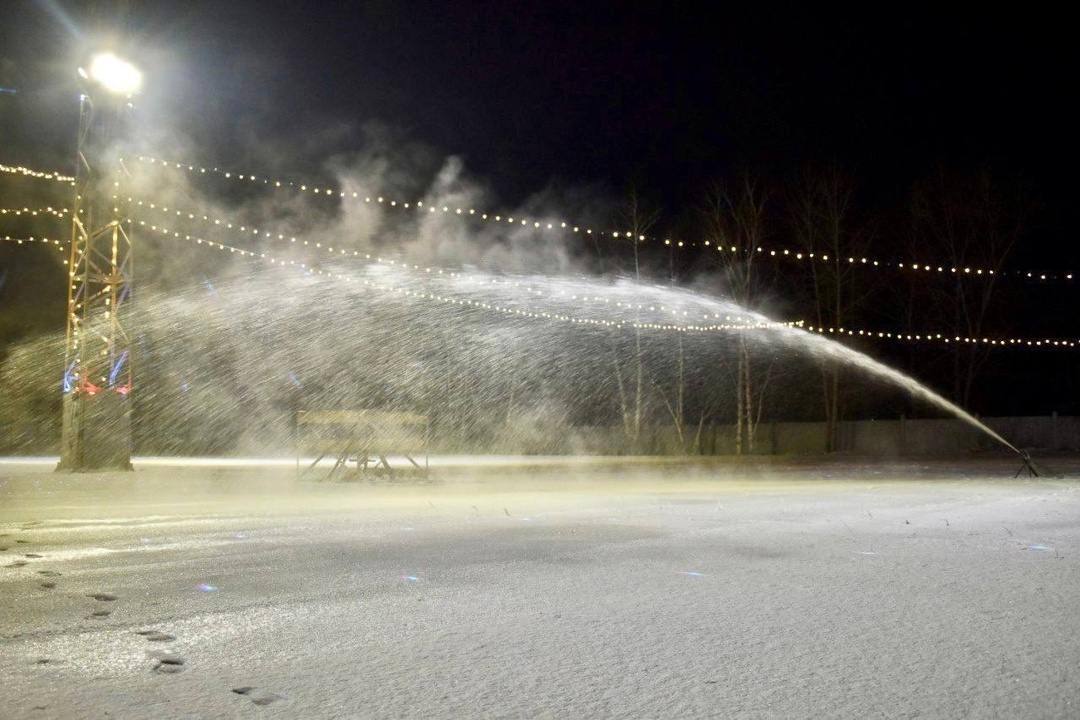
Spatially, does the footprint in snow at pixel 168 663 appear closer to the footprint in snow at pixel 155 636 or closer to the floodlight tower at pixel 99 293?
the footprint in snow at pixel 155 636

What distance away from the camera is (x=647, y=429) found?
148 ft

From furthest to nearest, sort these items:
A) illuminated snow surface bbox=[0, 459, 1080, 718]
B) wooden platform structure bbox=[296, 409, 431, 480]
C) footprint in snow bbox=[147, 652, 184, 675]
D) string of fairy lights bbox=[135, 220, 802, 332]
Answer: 1. string of fairy lights bbox=[135, 220, 802, 332]
2. wooden platform structure bbox=[296, 409, 431, 480]
3. footprint in snow bbox=[147, 652, 184, 675]
4. illuminated snow surface bbox=[0, 459, 1080, 718]

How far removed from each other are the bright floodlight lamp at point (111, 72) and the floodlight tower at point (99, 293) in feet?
0.08

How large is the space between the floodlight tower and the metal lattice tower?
2cm

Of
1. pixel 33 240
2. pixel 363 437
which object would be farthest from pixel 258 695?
pixel 33 240

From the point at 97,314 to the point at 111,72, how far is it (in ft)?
19.7

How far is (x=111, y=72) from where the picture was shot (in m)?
22.9

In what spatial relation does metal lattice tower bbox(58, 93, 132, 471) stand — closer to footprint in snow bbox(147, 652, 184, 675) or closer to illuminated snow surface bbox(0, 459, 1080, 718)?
illuminated snow surface bbox(0, 459, 1080, 718)

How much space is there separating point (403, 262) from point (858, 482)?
54.7 ft

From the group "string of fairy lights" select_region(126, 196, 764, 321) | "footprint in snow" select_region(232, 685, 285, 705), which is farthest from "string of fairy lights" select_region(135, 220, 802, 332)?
"footprint in snow" select_region(232, 685, 285, 705)

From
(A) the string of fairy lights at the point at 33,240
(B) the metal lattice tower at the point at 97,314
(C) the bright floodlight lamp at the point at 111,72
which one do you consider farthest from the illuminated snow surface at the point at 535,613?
A: (A) the string of fairy lights at the point at 33,240

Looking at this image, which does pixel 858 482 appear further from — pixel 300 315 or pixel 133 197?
pixel 300 315

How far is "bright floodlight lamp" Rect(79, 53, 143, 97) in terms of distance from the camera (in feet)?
74.8

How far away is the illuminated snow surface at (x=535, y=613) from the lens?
16.3ft
